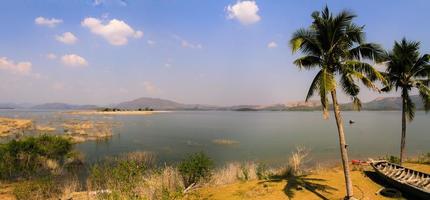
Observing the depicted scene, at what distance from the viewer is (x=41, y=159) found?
29.2 meters

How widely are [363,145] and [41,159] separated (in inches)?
1574

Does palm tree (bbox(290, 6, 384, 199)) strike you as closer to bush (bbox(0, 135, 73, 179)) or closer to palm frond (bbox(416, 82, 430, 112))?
palm frond (bbox(416, 82, 430, 112))

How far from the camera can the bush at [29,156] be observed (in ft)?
87.9

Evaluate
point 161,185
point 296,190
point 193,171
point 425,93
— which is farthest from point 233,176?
point 425,93

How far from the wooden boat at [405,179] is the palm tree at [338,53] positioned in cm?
297

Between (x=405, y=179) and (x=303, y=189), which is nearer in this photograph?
(x=405, y=179)

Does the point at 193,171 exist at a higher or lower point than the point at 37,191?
higher

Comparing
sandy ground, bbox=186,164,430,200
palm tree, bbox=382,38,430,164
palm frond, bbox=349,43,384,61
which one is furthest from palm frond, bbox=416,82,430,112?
palm frond, bbox=349,43,384,61

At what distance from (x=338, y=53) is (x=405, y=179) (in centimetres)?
833

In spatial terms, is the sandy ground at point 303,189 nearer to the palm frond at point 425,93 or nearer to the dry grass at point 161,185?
the dry grass at point 161,185

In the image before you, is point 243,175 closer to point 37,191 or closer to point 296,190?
point 296,190

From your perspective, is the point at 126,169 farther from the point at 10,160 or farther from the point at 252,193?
the point at 10,160

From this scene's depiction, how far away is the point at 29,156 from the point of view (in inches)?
1115

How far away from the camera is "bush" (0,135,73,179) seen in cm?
2679
